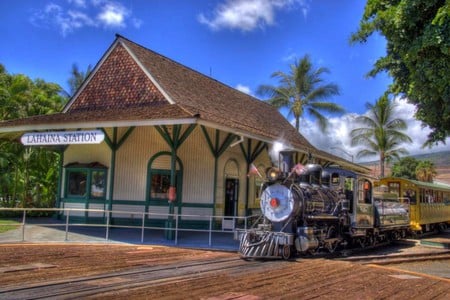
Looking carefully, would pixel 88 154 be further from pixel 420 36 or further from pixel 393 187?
pixel 393 187

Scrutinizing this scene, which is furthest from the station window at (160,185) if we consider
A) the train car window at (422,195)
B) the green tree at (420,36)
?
the train car window at (422,195)

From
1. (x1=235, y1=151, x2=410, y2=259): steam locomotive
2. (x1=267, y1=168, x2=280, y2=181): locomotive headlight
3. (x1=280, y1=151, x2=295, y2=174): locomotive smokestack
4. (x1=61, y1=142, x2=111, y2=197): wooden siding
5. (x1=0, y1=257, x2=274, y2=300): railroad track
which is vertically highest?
(x1=61, y1=142, x2=111, y2=197): wooden siding

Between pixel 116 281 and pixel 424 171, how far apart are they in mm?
46215

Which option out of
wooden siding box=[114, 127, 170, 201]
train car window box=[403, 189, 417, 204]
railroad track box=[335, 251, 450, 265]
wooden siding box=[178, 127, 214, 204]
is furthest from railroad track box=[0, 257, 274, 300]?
train car window box=[403, 189, 417, 204]

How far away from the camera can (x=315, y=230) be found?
39.6 ft

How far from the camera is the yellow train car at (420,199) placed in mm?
20375

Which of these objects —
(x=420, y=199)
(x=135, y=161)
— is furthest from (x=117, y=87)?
(x=420, y=199)

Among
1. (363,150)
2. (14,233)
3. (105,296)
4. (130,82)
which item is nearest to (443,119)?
(105,296)

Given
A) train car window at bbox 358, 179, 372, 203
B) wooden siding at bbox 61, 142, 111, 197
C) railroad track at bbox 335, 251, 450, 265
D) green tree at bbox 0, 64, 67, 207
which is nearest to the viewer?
railroad track at bbox 335, 251, 450, 265

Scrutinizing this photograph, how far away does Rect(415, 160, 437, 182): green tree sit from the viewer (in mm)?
46200

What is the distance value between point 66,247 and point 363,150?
2932cm

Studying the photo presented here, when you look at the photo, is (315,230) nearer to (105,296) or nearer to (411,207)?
(105,296)

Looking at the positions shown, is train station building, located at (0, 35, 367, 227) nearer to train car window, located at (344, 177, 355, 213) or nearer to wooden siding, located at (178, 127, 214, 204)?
wooden siding, located at (178, 127, 214, 204)

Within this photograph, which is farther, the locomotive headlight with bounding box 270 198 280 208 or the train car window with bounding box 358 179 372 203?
the train car window with bounding box 358 179 372 203
